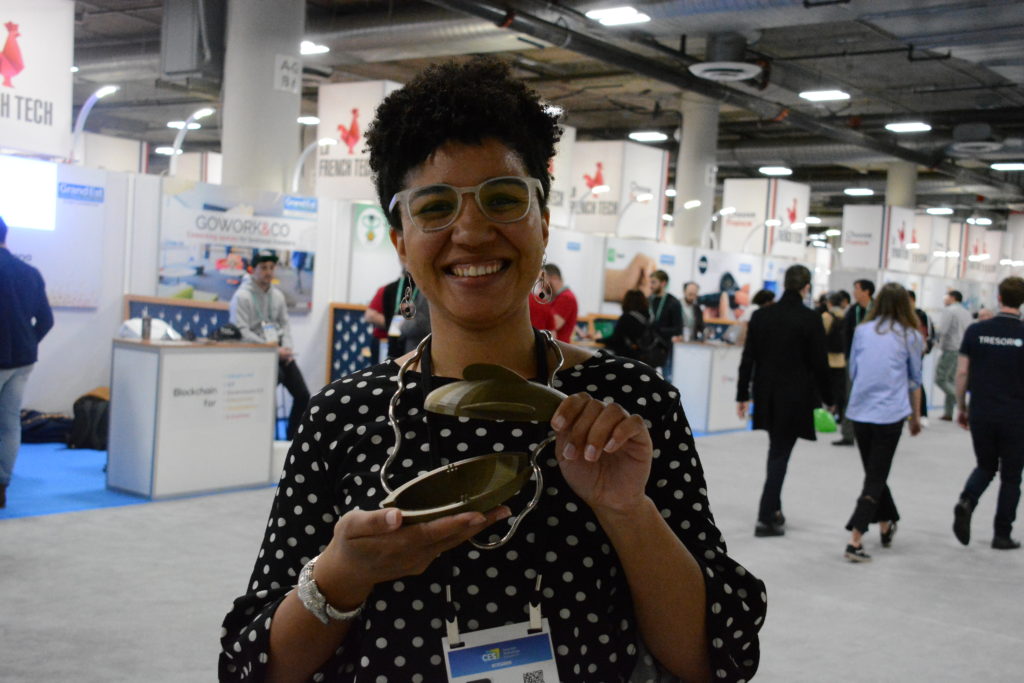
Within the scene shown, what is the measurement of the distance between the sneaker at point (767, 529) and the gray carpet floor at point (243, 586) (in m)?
0.06

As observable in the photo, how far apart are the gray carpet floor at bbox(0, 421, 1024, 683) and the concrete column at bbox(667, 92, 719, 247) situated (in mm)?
8324

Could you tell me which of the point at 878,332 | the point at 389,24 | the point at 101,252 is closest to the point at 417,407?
the point at 878,332

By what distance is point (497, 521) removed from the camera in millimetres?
1160

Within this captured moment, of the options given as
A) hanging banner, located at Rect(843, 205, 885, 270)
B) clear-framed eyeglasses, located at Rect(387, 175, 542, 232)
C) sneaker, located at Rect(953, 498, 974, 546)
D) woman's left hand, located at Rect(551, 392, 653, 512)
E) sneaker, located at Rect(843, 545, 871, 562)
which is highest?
hanging banner, located at Rect(843, 205, 885, 270)

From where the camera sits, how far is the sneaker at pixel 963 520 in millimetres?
6027

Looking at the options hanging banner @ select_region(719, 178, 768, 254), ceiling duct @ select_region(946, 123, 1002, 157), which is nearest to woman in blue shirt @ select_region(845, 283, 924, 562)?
hanging banner @ select_region(719, 178, 768, 254)

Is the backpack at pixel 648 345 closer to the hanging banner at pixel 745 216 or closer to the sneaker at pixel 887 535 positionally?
the sneaker at pixel 887 535

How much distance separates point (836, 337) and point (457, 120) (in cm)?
1012

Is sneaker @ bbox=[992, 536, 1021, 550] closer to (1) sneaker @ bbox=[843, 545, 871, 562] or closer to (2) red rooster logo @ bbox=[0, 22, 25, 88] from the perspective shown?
(1) sneaker @ bbox=[843, 545, 871, 562]

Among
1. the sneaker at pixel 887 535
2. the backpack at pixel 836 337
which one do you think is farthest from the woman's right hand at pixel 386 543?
the backpack at pixel 836 337

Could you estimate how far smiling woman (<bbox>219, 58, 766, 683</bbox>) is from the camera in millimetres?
1189

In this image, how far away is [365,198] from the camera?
9.89 meters

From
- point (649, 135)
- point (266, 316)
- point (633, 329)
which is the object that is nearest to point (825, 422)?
point (633, 329)

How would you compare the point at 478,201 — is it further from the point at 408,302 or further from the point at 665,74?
the point at 665,74
